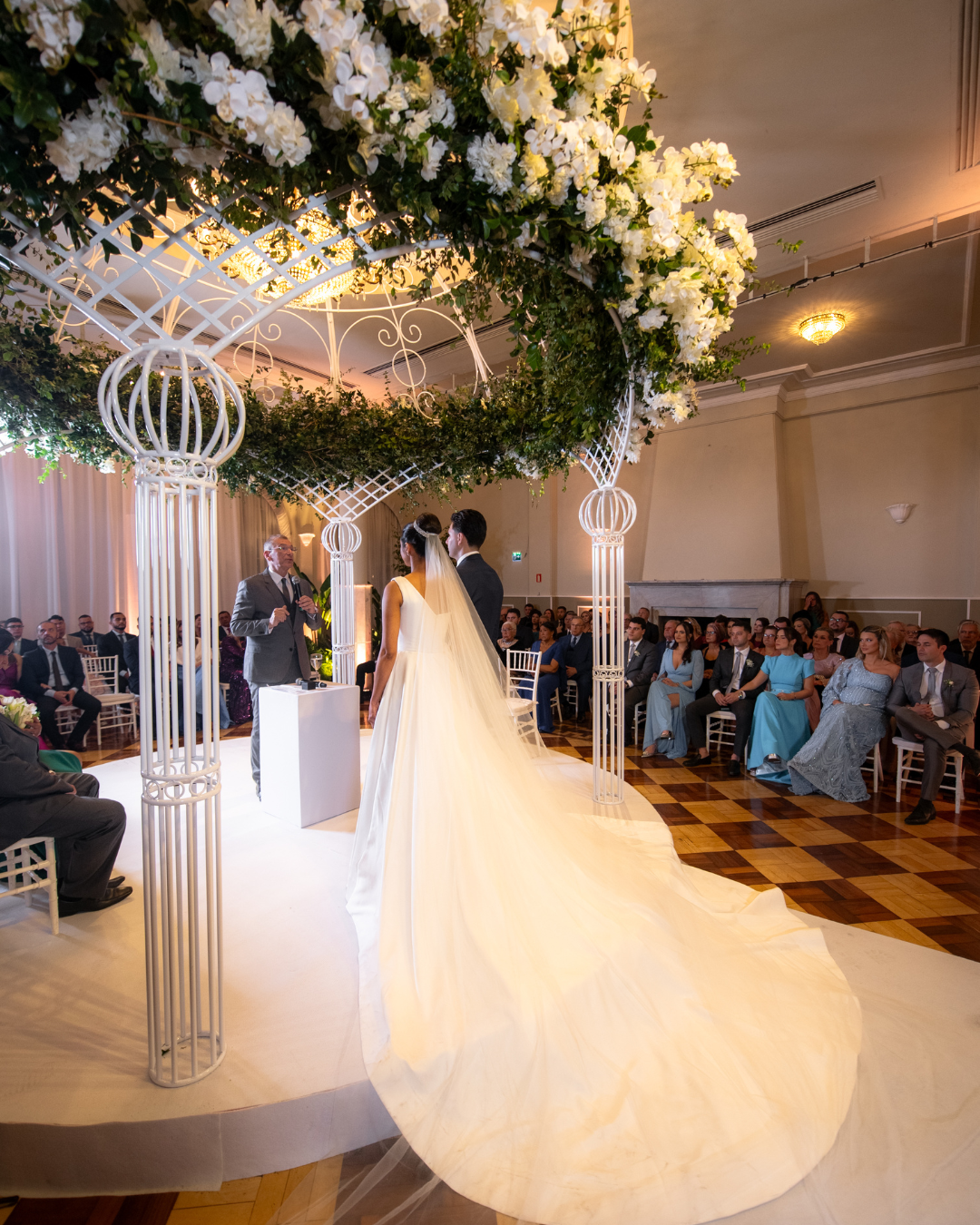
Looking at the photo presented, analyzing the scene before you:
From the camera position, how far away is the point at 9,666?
6031 millimetres

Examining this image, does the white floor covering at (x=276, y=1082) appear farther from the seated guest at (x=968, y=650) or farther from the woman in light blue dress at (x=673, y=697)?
the seated guest at (x=968, y=650)

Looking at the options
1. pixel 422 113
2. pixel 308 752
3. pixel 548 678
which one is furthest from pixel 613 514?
pixel 548 678

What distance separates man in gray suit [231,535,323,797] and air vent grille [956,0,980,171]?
4.64 metres

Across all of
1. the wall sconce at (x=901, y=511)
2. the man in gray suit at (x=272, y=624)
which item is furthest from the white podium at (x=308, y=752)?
the wall sconce at (x=901, y=511)

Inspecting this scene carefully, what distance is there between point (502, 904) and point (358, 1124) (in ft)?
2.25

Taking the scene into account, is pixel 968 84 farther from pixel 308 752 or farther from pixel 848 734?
pixel 308 752

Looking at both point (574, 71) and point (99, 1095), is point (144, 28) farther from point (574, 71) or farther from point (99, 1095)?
point (99, 1095)

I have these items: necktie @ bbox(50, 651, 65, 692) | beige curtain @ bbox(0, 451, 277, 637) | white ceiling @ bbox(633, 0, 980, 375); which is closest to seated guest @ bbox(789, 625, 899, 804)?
white ceiling @ bbox(633, 0, 980, 375)

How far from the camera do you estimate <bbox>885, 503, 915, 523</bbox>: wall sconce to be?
9.26 metres

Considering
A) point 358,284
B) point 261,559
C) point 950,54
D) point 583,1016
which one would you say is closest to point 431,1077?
point 583,1016

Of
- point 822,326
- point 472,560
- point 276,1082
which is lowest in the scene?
point 276,1082

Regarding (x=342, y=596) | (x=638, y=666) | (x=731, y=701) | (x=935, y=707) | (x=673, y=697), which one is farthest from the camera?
(x=638, y=666)

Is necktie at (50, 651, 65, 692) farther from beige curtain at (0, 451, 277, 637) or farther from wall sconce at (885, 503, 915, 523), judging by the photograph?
wall sconce at (885, 503, 915, 523)

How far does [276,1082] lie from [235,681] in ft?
20.9
